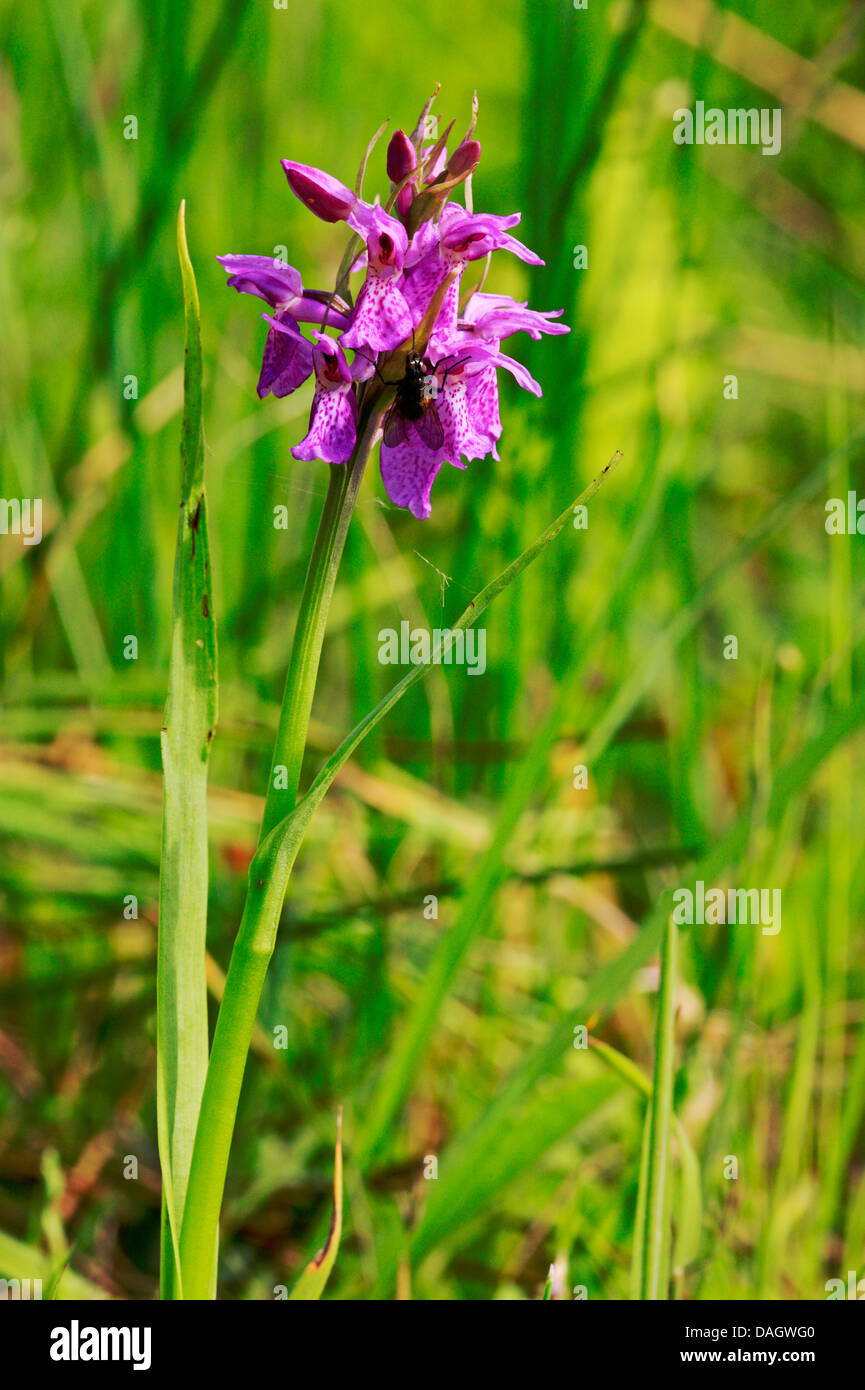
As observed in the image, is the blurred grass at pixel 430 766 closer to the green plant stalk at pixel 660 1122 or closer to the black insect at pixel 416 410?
the green plant stalk at pixel 660 1122

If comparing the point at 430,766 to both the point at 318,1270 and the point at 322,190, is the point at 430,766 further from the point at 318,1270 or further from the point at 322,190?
the point at 322,190

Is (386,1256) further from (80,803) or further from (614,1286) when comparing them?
(80,803)

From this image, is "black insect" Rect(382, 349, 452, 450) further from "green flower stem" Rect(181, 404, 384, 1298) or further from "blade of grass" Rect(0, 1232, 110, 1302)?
"blade of grass" Rect(0, 1232, 110, 1302)

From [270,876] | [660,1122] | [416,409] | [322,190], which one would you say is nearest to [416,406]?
[416,409]

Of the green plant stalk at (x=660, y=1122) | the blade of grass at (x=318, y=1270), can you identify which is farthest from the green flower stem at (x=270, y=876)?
the green plant stalk at (x=660, y=1122)

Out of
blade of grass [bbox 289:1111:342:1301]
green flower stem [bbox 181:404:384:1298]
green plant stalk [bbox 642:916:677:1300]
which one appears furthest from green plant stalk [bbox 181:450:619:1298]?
green plant stalk [bbox 642:916:677:1300]
